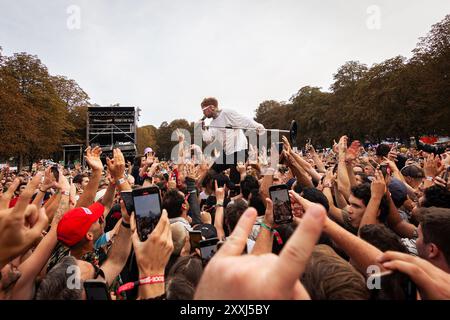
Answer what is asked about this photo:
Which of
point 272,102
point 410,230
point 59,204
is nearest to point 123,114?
point 59,204

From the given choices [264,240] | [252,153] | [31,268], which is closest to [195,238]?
[264,240]

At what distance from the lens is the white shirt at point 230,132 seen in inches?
258

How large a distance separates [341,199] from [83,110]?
176 feet

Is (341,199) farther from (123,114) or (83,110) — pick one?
(83,110)

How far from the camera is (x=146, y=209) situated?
216cm

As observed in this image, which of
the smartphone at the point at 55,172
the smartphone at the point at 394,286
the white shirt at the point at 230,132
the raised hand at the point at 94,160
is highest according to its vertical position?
the white shirt at the point at 230,132

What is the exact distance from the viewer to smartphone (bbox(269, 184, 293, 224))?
236 centimetres

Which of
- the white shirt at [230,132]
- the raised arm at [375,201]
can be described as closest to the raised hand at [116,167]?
the raised arm at [375,201]

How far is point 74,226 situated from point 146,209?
63cm

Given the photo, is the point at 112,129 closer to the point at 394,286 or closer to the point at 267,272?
the point at 394,286

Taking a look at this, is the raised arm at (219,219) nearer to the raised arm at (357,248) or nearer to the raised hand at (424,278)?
the raised arm at (357,248)

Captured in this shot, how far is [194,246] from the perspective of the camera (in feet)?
8.36

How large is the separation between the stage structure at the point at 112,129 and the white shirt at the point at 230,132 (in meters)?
15.4

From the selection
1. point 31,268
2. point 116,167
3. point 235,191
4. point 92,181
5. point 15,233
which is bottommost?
point 235,191
